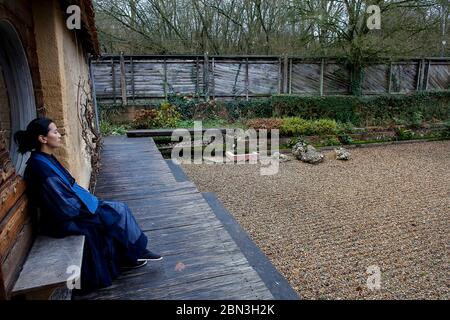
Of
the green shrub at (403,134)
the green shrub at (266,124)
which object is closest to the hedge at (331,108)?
the green shrub at (403,134)

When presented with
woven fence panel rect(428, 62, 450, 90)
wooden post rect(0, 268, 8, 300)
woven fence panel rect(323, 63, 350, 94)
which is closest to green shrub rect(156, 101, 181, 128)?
woven fence panel rect(323, 63, 350, 94)

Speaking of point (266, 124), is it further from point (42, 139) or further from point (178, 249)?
point (42, 139)

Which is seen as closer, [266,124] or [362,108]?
[266,124]

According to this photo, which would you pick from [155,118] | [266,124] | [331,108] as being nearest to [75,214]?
[266,124]

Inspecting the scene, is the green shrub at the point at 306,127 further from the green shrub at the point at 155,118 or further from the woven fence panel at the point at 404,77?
the woven fence panel at the point at 404,77

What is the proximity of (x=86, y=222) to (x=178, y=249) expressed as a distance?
34.2 inches

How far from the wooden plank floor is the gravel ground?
97cm

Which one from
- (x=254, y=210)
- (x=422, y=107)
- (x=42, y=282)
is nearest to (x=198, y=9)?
(x=422, y=107)

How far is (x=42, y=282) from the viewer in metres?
1.75

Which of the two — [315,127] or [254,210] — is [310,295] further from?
[315,127]

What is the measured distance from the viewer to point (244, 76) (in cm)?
1166

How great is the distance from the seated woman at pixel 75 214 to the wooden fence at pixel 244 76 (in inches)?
355

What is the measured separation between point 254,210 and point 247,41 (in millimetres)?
11105

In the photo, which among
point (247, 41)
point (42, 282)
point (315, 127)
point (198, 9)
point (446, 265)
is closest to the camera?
point (42, 282)
